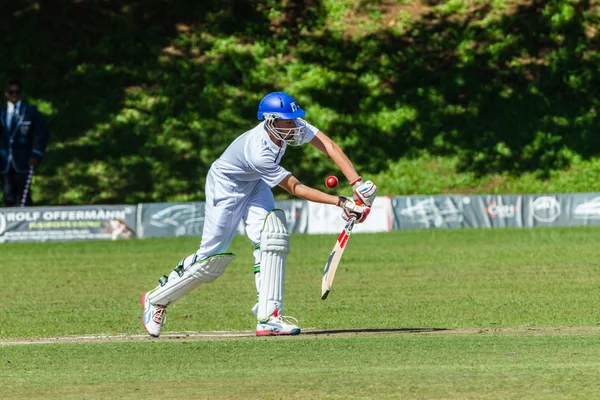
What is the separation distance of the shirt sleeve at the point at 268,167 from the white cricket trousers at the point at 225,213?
0.40 meters

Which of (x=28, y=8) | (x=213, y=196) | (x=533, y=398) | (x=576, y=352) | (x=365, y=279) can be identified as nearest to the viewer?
(x=533, y=398)

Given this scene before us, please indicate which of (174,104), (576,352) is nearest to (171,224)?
(174,104)

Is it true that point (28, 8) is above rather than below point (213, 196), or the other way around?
above

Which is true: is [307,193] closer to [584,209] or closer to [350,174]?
[350,174]

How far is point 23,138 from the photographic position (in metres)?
19.1

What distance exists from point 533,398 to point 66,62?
70.6 ft

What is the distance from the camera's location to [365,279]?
12.5 metres

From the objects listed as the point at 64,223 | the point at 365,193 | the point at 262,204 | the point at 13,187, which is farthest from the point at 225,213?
the point at 13,187

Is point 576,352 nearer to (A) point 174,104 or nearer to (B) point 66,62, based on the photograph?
(A) point 174,104

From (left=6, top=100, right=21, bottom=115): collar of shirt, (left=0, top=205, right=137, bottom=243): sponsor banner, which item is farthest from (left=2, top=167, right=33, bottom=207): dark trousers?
(left=6, top=100, right=21, bottom=115): collar of shirt

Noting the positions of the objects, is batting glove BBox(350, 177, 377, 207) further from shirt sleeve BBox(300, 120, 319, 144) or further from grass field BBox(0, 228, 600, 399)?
grass field BBox(0, 228, 600, 399)

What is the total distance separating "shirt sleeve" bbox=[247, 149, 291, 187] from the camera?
7844mm

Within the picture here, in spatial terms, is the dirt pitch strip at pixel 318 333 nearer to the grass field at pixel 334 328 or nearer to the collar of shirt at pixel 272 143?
the grass field at pixel 334 328

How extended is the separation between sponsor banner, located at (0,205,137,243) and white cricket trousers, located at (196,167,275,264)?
10.5 meters
